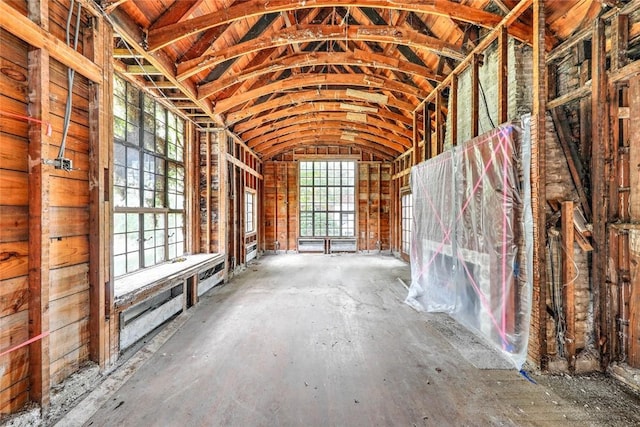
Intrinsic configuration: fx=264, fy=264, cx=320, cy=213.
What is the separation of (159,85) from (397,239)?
7861 mm

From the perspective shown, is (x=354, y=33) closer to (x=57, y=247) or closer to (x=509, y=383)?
(x=57, y=247)

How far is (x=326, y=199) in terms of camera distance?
9922mm

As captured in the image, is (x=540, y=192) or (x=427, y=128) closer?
(x=540, y=192)

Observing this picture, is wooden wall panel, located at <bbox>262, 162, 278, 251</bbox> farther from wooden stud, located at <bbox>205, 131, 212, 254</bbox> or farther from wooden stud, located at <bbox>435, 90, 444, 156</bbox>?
wooden stud, located at <bbox>435, 90, 444, 156</bbox>

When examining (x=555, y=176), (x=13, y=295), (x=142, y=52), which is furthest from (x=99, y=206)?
(x=555, y=176)

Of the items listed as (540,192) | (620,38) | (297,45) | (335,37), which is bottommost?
(540,192)

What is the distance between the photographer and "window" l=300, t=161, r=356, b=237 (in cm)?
992

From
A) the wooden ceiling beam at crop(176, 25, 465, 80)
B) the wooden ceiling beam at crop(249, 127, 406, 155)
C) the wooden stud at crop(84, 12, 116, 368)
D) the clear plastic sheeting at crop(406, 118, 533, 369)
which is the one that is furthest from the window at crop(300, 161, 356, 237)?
the wooden stud at crop(84, 12, 116, 368)

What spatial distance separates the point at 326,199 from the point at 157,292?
716 centimetres

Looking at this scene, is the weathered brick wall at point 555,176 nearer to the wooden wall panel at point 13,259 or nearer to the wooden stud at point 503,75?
the wooden stud at point 503,75

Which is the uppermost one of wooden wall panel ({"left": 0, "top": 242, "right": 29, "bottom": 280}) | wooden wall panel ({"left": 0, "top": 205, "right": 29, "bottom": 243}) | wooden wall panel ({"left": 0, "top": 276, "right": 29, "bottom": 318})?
wooden wall panel ({"left": 0, "top": 205, "right": 29, "bottom": 243})

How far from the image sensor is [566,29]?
104 inches

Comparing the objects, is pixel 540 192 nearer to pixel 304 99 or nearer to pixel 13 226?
pixel 13 226

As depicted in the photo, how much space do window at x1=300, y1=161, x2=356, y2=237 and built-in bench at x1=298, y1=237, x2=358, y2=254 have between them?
0.62 ft
